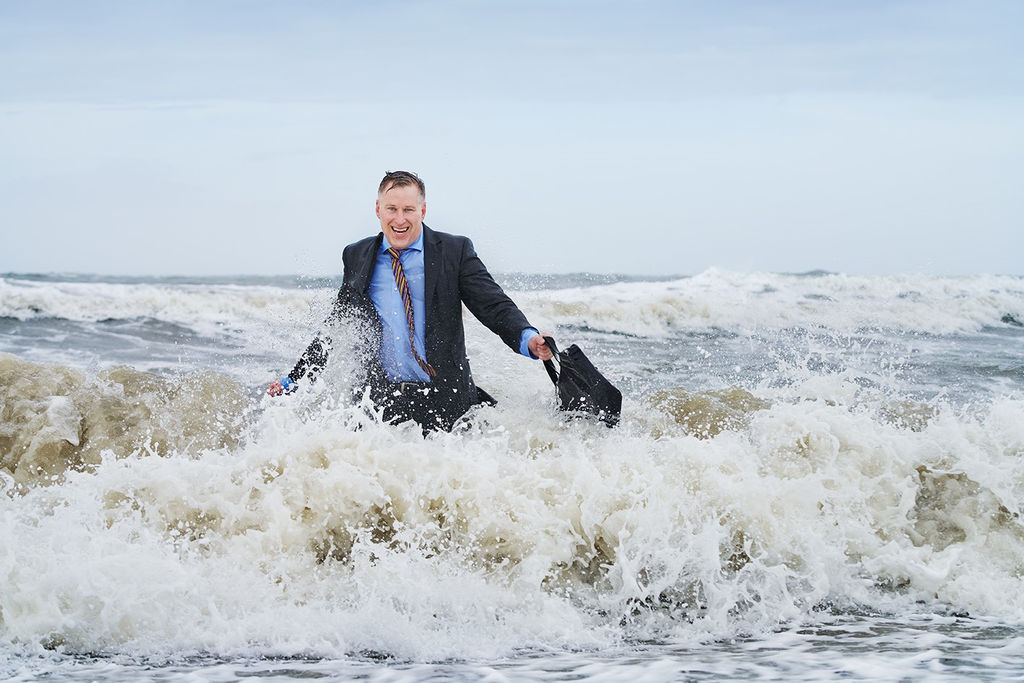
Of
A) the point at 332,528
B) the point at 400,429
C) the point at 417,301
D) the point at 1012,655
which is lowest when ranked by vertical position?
the point at 1012,655

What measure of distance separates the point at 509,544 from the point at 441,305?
1251mm

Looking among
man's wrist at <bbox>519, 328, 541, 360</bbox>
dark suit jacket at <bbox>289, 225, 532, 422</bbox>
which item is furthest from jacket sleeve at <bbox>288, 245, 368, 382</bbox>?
man's wrist at <bbox>519, 328, 541, 360</bbox>

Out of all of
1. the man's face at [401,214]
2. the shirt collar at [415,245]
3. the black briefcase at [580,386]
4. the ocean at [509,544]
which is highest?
the man's face at [401,214]

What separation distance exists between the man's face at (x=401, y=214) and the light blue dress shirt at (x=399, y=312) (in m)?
0.05

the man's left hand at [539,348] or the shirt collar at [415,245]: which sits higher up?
the shirt collar at [415,245]

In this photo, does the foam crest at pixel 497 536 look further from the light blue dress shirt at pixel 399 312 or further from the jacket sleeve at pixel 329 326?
the light blue dress shirt at pixel 399 312

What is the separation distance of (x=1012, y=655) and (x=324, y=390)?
3.26 meters

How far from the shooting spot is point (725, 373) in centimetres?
1080

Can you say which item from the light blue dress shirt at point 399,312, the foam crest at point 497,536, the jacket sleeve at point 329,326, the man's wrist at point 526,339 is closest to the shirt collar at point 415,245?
the light blue dress shirt at point 399,312

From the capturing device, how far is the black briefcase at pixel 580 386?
4551 millimetres

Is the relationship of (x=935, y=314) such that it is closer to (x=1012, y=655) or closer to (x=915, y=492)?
(x=915, y=492)

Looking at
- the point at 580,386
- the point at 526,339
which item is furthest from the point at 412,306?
the point at 580,386

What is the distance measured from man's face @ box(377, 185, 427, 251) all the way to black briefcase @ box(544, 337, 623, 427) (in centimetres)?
93

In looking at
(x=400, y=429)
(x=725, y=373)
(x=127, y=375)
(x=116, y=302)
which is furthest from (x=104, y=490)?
(x=116, y=302)
